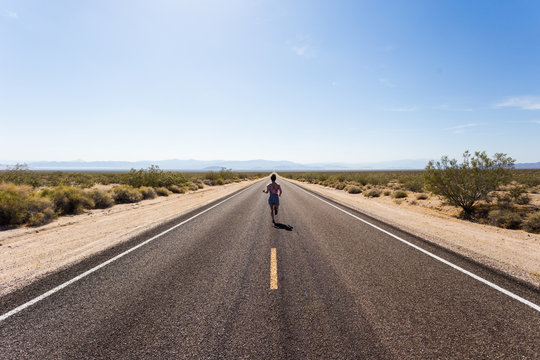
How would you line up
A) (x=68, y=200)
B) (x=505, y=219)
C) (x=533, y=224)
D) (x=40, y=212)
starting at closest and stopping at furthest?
(x=533, y=224) → (x=505, y=219) → (x=40, y=212) → (x=68, y=200)

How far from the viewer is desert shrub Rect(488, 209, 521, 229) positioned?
373 inches

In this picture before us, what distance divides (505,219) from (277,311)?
37.8 feet

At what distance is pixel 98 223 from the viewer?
9.59 meters

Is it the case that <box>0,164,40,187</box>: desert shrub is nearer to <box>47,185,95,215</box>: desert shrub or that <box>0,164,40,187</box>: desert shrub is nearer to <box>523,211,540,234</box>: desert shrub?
<box>47,185,95,215</box>: desert shrub

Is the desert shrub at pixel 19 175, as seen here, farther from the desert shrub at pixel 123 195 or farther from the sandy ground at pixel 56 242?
the sandy ground at pixel 56 242

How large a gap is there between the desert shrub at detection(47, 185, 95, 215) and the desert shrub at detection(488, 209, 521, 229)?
19.4 meters

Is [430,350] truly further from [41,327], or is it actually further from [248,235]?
[248,235]

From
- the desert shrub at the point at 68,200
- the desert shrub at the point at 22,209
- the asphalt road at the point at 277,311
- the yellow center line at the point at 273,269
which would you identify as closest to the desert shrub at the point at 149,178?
the desert shrub at the point at 68,200

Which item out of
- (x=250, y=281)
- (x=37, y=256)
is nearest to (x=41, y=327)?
(x=250, y=281)

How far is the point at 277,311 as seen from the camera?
3.30 meters

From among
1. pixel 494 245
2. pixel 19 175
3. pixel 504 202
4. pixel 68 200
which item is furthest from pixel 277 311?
pixel 19 175

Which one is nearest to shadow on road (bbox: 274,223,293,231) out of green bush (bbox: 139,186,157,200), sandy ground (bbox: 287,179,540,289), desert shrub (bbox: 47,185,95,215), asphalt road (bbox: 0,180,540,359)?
asphalt road (bbox: 0,180,540,359)

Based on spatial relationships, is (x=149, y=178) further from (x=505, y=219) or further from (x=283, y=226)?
(x=505, y=219)

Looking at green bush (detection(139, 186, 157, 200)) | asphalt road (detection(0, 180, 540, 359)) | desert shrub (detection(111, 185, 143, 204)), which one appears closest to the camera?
asphalt road (detection(0, 180, 540, 359))
